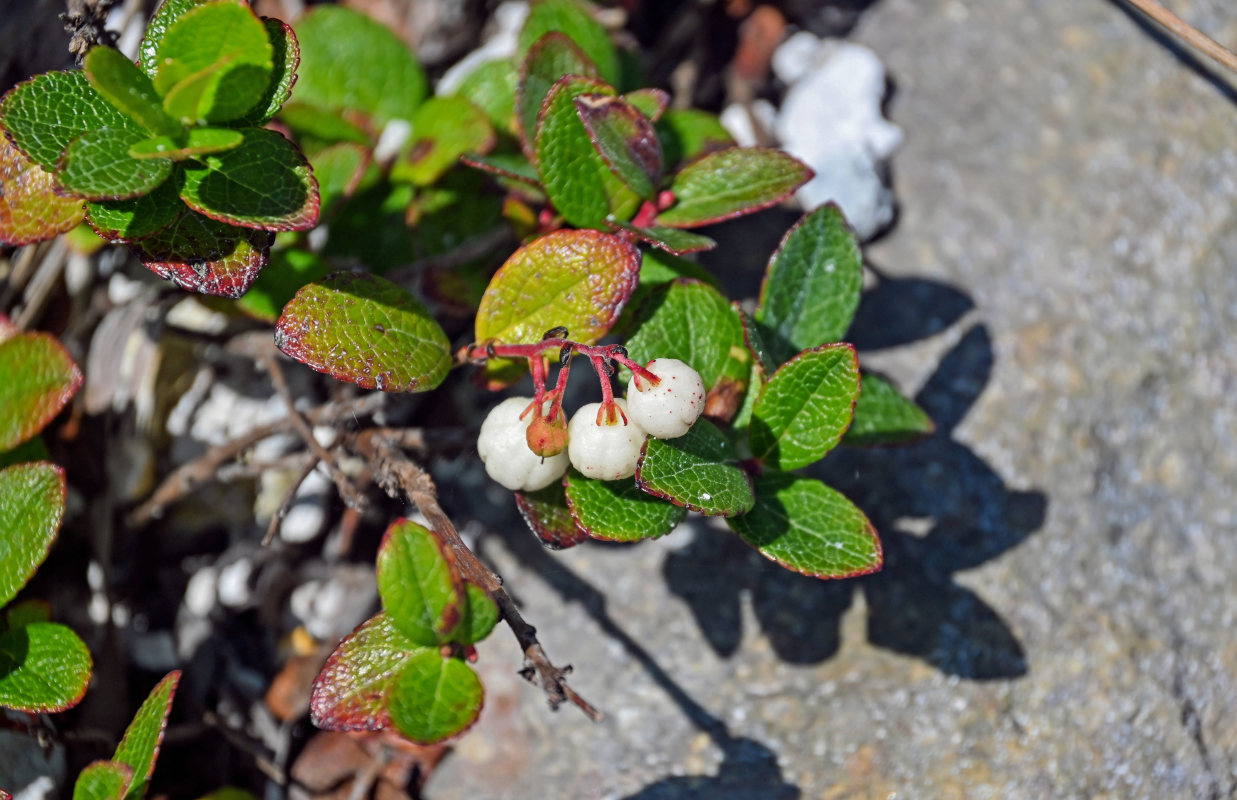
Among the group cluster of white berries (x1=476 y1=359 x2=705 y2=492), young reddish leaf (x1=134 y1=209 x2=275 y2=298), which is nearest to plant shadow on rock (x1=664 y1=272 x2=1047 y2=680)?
cluster of white berries (x1=476 y1=359 x2=705 y2=492)

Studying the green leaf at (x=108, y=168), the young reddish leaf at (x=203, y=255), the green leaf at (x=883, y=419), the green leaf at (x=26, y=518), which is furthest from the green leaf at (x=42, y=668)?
the green leaf at (x=883, y=419)

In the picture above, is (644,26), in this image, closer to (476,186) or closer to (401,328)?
(476,186)

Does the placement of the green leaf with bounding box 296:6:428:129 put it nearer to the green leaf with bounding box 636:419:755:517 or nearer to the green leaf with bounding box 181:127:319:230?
the green leaf with bounding box 181:127:319:230

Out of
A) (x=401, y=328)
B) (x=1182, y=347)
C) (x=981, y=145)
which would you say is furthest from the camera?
(x=981, y=145)

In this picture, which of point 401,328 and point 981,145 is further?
point 981,145

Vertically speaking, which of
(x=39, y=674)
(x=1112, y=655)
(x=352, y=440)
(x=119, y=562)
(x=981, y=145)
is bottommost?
(x=119, y=562)

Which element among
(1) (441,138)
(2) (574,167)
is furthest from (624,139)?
(1) (441,138)

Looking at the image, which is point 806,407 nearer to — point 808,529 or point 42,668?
point 808,529

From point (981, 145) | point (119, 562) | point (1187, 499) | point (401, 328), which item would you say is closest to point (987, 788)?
point (1187, 499)
